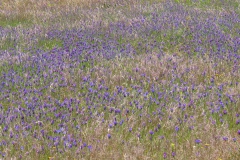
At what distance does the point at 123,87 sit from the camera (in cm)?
543

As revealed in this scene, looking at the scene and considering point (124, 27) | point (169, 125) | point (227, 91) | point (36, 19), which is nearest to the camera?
point (169, 125)

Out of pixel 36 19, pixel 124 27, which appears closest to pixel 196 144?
pixel 124 27

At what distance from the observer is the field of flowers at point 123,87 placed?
3.97 metres

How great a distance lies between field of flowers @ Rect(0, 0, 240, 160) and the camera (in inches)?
156

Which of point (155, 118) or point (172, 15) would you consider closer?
point (155, 118)

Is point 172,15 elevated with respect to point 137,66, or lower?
lower

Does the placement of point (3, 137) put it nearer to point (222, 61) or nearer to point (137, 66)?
point (137, 66)

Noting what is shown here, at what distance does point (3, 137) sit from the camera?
407cm

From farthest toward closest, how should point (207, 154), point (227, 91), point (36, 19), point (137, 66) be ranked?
point (36, 19) → point (137, 66) → point (227, 91) → point (207, 154)

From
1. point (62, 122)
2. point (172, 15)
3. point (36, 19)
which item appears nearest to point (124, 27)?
point (172, 15)

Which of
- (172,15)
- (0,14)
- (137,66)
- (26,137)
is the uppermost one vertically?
(26,137)

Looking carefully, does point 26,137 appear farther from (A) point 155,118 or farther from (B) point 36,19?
(B) point 36,19

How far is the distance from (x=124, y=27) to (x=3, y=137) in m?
5.02

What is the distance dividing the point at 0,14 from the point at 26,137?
24.4 ft
